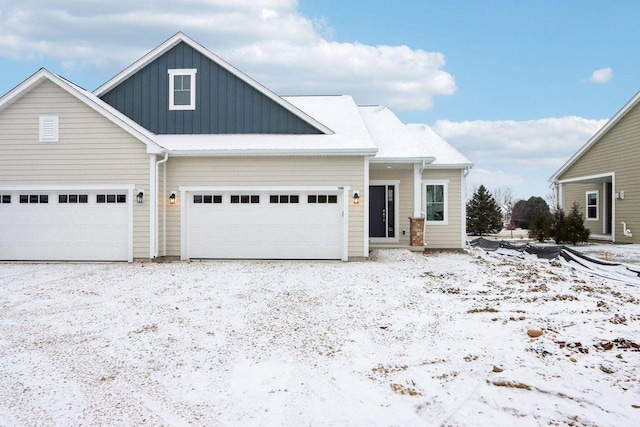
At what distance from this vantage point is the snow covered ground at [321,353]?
3127mm

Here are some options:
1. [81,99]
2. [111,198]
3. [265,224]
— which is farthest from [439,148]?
[81,99]

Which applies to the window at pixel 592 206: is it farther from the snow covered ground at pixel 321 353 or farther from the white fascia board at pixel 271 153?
the white fascia board at pixel 271 153

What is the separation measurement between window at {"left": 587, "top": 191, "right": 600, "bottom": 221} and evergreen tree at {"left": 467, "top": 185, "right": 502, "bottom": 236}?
23.3 feet

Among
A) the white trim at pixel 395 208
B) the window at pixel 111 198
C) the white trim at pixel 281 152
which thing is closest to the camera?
the white trim at pixel 281 152

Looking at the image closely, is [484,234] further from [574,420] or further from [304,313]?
[574,420]

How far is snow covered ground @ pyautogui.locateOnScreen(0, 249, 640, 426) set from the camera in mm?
3127

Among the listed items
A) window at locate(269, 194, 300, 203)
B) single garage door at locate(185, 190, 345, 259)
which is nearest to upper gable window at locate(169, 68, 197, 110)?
single garage door at locate(185, 190, 345, 259)

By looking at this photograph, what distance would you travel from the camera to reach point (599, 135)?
17.5 m

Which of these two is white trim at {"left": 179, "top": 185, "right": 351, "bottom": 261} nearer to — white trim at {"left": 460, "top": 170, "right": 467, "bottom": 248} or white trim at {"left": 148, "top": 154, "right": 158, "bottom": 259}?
white trim at {"left": 148, "top": 154, "right": 158, "bottom": 259}

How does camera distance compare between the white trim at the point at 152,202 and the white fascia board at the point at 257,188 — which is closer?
the white trim at the point at 152,202

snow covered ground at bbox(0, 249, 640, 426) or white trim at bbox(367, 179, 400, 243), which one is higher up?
white trim at bbox(367, 179, 400, 243)

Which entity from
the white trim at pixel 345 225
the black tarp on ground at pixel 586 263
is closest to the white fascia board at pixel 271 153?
the white trim at pixel 345 225

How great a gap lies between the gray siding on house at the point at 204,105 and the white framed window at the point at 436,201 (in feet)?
15.2

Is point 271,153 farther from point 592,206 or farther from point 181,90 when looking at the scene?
point 592,206
